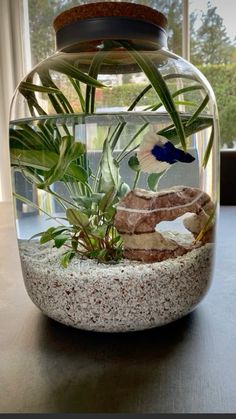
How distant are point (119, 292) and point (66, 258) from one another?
75mm

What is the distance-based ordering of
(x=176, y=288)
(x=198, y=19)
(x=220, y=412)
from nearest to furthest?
(x=220, y=412) → (x=176, y=288) → (x=198, y=19)

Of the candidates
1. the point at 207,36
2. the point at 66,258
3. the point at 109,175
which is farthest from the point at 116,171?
the point at 207,36

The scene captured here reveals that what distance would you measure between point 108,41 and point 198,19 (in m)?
2.76

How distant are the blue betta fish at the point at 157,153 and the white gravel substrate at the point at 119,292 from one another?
4.4 inches

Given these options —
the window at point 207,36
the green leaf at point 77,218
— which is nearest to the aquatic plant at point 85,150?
the green leaf at point 77,218

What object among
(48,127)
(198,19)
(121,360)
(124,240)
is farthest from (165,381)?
(198,19)

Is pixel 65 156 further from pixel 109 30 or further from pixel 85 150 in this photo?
pixel 109 30

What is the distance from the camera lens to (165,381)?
0.35m

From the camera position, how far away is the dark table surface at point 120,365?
32 centimetres

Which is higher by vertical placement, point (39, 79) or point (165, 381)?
point (39, 79)

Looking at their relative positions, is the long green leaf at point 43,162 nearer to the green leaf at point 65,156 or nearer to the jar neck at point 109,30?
the green leaf at point 65,156

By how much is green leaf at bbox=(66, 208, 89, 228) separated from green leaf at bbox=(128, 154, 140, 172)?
81 millimetres

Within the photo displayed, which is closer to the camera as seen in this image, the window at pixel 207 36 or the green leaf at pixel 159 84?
the green leaf at pixel 159 84

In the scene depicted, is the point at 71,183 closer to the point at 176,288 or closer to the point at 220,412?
the point at 176,288
